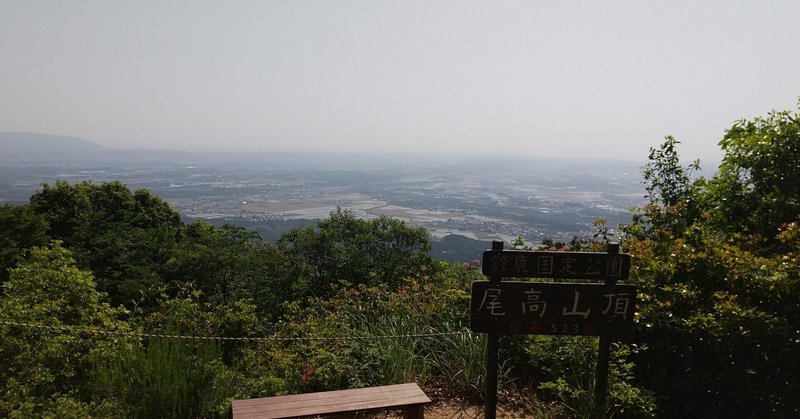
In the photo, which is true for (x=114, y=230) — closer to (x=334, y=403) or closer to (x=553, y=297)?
(x=334, y=403)

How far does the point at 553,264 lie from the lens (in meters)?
2.63

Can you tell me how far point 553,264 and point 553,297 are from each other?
0.19 metres

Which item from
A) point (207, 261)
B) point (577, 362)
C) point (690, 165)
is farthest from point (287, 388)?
point (207, 261)

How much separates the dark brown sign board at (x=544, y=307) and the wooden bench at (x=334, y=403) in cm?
60

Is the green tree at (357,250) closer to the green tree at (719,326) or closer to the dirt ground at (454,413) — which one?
the dirt ground at (454,413)

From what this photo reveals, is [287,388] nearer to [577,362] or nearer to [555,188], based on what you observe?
[577,362]

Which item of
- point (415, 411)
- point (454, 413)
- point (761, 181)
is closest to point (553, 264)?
point (415, 411)

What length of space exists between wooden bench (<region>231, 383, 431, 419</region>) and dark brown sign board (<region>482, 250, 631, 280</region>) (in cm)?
90

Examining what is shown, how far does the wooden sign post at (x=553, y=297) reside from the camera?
258 centimetres

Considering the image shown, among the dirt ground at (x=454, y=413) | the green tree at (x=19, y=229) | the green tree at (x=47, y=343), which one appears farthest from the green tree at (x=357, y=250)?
the green tree at (x=19, y=229)

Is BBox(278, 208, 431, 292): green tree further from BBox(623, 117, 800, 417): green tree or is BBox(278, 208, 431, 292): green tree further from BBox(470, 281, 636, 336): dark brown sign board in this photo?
BBox(470, 281, 636, 336): dark brown sign board

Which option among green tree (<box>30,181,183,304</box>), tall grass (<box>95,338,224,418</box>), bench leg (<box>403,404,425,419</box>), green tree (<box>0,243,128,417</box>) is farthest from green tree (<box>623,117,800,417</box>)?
green tree (<box>30,181,183,304</box>)

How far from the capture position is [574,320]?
2617 mm

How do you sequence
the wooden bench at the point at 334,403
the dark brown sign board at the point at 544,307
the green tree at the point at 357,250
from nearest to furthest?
1. the wooden bench at the point at 334,403
2. the dark brown sign board at the point at 544,307
3. the green tree at the point at 357,250
